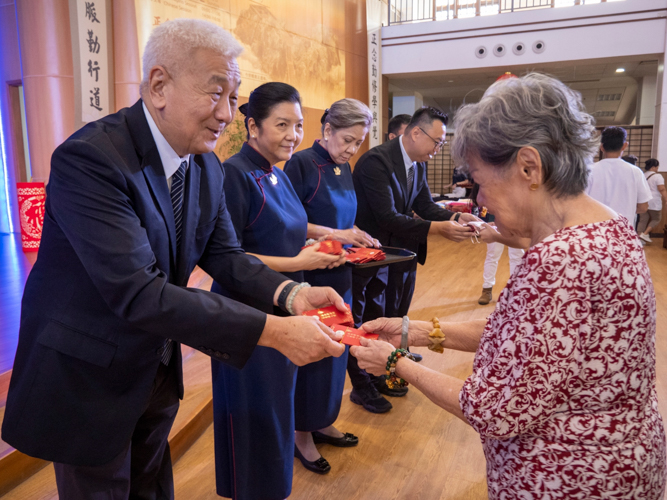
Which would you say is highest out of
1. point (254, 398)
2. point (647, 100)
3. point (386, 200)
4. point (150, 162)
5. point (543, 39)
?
point (543, 39)

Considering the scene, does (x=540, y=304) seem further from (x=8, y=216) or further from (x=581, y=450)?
(x=8, y=216)

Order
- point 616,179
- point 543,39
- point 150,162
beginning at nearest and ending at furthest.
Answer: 1. point 150,162
2. point 616,179
3. point 543,39

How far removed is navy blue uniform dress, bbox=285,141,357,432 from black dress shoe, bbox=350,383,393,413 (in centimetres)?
52

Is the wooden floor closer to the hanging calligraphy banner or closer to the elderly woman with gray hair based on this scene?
the elderly woman with gray hair

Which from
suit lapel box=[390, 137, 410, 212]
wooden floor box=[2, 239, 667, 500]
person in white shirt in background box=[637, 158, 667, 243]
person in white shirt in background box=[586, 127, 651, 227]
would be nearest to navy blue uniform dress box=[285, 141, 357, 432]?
wooden floor box=[2, 239, 667, 500]

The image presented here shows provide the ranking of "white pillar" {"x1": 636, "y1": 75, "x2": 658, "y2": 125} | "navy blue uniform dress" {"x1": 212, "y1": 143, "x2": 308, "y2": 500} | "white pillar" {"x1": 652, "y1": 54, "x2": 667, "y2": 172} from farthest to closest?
"white pillar" {"x1": 636, "y1": 75, "x2": 658, "y2": 125} → "white pillar" {"x1": 652, "y1": 54, "x2": 667, "y2": 172} → "navy blue uniform dress" {"x1": 212, "y1": 143, "x2": 308, "y2": 500}

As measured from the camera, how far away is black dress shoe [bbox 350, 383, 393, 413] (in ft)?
9.16

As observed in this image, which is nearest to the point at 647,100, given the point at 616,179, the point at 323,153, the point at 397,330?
the point at 616,179

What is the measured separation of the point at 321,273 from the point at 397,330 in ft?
2.58

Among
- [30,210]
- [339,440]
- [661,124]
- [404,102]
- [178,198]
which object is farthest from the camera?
[404,102]

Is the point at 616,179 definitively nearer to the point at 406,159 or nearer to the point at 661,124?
the point at 406,159

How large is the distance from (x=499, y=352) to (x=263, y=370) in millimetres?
972

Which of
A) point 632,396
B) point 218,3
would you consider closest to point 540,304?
point 632,396

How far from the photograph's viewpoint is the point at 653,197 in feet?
25.5
